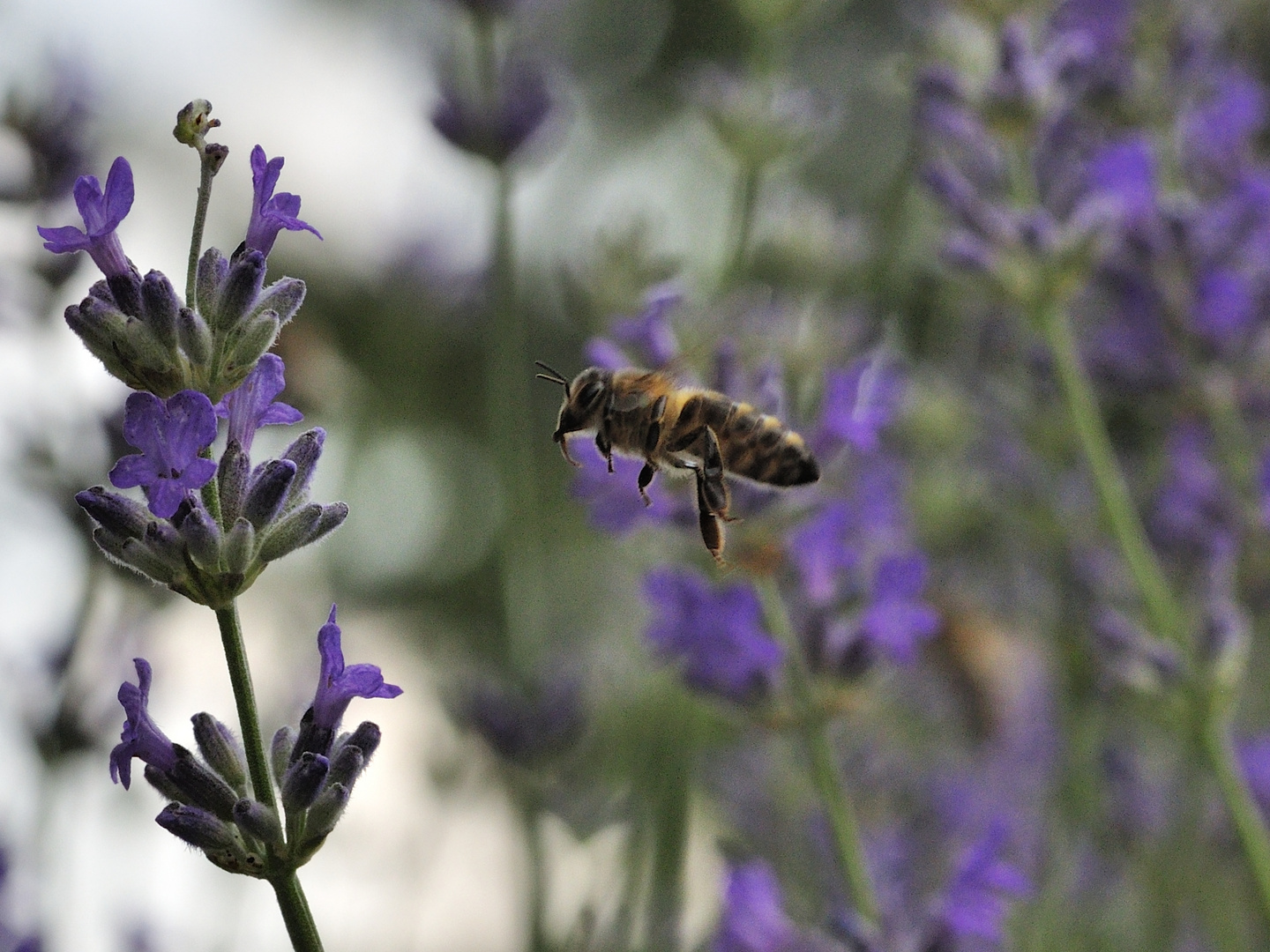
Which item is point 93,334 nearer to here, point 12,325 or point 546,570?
point 12,325

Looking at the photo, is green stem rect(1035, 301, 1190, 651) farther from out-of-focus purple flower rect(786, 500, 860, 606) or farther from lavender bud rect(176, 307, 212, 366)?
lavender bud rect(176, 307, 212, 366)

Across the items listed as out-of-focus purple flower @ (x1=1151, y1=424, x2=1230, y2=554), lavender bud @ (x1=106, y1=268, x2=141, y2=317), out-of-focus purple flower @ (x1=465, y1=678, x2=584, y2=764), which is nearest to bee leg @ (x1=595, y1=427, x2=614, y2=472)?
lavender bud @ (x1=106, y1=268, x2=141, y2=317)

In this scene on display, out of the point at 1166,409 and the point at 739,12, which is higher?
the point at 739,12

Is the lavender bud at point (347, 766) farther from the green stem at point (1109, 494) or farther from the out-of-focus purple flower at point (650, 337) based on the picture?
the green stem at point (1109, 494)

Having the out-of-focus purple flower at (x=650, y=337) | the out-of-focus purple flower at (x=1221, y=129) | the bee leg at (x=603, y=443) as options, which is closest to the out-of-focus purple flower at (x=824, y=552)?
the out-of-focus purple flower at (x=650, y=337)

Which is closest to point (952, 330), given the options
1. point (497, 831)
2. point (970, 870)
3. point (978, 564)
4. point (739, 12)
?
point (978, 564)
